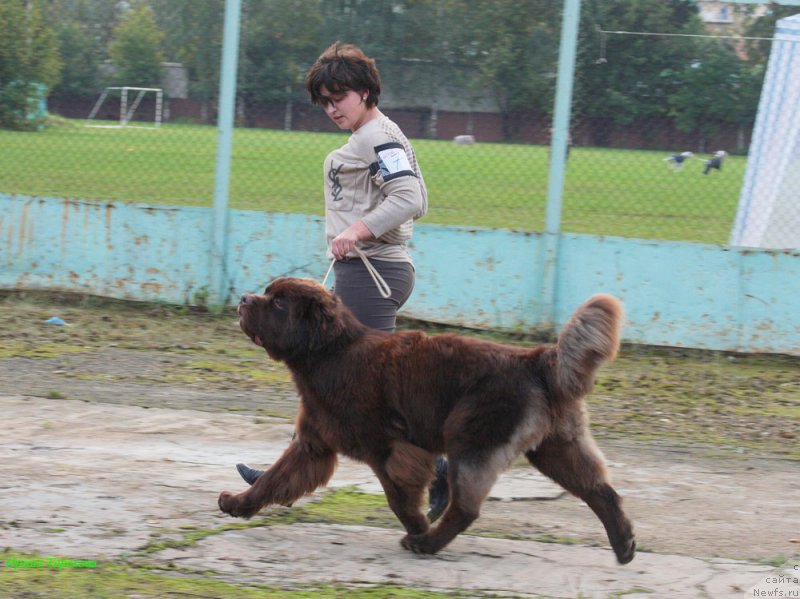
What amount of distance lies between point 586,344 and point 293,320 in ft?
3.90

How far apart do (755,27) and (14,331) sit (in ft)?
20.1

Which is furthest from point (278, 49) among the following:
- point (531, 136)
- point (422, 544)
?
point (422, 544)

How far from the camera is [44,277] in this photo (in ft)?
31.1

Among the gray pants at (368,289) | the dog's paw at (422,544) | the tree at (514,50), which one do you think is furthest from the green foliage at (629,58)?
the dog's paw at (422,544)

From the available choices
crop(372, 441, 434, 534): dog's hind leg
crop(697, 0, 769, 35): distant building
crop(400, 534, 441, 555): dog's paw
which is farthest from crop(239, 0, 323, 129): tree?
crop(400, 534, 441, 555): dog's paw

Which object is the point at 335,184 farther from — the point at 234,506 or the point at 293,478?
the point at 234,506

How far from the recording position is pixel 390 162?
473 cm

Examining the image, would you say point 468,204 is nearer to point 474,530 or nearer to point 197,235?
point 197,235

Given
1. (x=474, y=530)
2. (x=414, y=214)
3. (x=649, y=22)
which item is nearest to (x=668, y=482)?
(x=474, y=530)

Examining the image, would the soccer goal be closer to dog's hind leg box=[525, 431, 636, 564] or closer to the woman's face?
the woman's face

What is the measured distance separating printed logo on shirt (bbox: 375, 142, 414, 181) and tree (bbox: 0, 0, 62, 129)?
582 cm

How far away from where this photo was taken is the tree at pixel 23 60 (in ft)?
31.5

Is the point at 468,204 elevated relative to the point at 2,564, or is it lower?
elevated

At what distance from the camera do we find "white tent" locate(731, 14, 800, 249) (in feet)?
28.2
